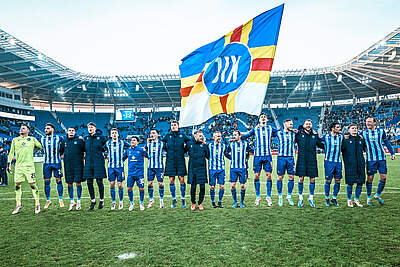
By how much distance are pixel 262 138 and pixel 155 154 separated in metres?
2.62

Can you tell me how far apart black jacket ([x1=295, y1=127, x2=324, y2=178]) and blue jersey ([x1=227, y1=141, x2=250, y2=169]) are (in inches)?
51.3

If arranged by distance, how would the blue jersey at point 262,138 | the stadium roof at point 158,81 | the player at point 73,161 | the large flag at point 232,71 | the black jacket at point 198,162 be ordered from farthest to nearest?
1. the stadium roof at point 158,81
2. the player at point 73,161
3. the blue jersey at point 262,138
4. the black jacket at point 198,162
5. the large flag at point 232,71

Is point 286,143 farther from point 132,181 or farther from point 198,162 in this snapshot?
point 132,181

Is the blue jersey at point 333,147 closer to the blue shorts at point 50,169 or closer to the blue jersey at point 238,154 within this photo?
the blue jersey at point 238,154

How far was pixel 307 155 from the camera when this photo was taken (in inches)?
243

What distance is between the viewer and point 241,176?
6.06 m

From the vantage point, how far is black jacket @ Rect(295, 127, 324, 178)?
20.1 feet

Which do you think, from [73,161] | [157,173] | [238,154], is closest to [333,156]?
[238,154]

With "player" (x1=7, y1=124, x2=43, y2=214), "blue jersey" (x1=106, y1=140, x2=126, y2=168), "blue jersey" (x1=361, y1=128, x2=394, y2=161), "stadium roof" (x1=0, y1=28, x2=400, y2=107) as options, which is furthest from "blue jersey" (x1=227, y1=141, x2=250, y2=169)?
"stadium roof" (x1=0, y1=28, x2=400, y2=107)

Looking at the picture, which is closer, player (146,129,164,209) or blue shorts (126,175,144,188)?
blue shorts (126,175,144,188)

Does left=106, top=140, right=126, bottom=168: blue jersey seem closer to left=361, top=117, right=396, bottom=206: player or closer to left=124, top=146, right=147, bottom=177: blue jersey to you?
left=124, top=146, right=147, bottom=177: blue jersey

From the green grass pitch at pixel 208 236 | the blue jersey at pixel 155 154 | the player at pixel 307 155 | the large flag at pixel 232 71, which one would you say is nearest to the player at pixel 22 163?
the green grass pitch at pixel 208 236

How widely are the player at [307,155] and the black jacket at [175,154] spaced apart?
2.74 metres

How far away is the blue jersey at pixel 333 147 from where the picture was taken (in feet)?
19.7
